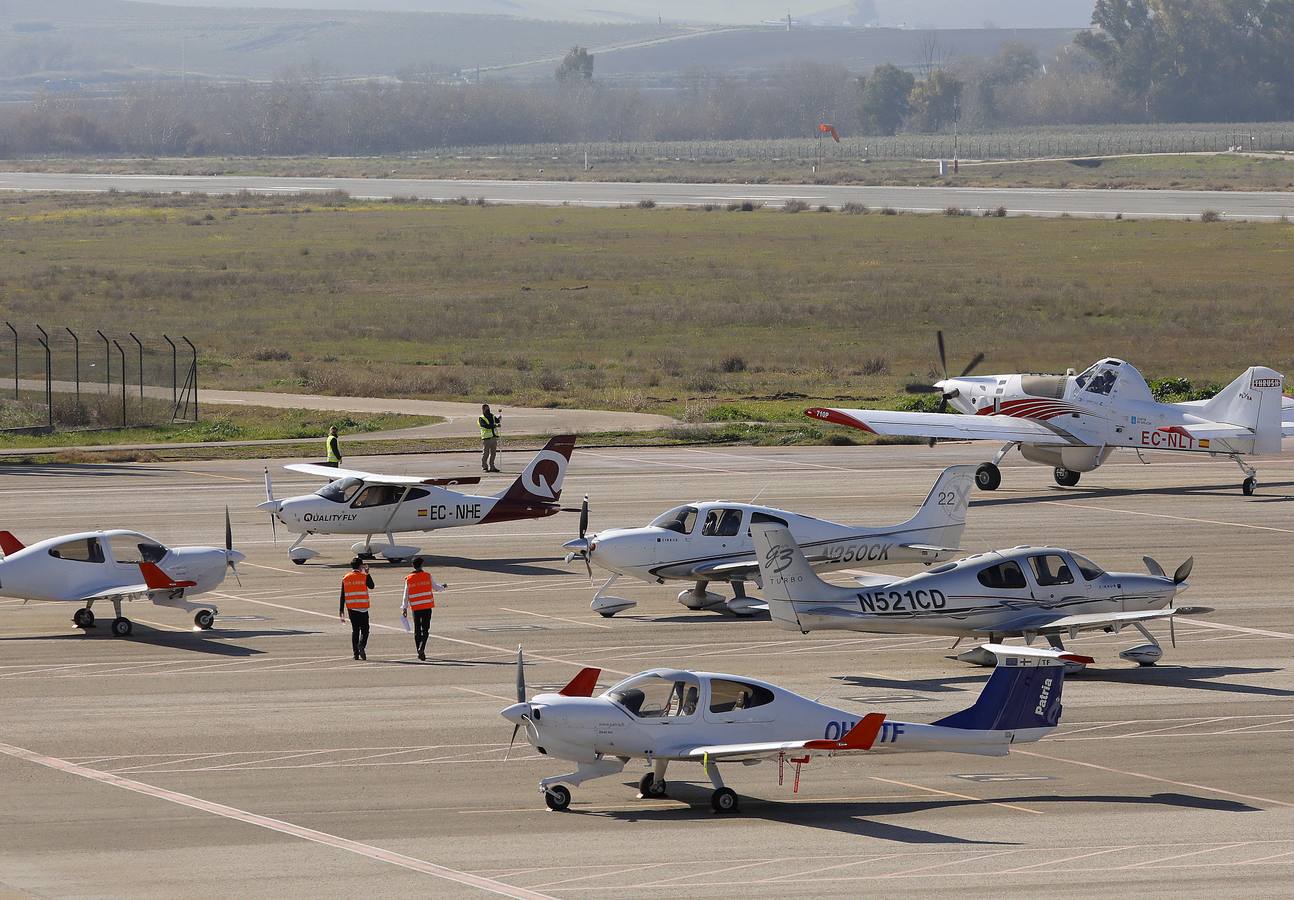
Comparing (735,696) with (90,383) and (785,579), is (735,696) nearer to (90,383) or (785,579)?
(785,579)

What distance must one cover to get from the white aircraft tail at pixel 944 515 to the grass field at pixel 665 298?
29.3 metres

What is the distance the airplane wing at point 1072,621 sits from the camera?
26.1m

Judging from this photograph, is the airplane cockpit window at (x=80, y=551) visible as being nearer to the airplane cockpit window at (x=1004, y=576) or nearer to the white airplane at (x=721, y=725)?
the white airplane at (x=721, y=725)

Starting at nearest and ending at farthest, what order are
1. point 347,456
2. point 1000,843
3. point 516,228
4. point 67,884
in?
point 67,884, point 1000,843, point 347,456, point 516,228

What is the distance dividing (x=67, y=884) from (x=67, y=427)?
1743 inches

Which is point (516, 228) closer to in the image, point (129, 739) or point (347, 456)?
point (347, 456)

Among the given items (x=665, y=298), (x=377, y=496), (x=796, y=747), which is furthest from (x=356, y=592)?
(x=665, y=298)

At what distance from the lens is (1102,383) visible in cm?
4575

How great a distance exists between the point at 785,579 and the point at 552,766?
15.7 feet

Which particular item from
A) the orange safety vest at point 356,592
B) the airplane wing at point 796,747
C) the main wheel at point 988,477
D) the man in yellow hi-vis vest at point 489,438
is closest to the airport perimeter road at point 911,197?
the main wheel at point 988,477

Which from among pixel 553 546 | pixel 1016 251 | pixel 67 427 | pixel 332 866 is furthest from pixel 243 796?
pixel 1016 251

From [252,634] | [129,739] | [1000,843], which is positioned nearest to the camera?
[1000,843]

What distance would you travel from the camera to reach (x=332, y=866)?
18.2 m

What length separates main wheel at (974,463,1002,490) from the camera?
46156 millimetres
